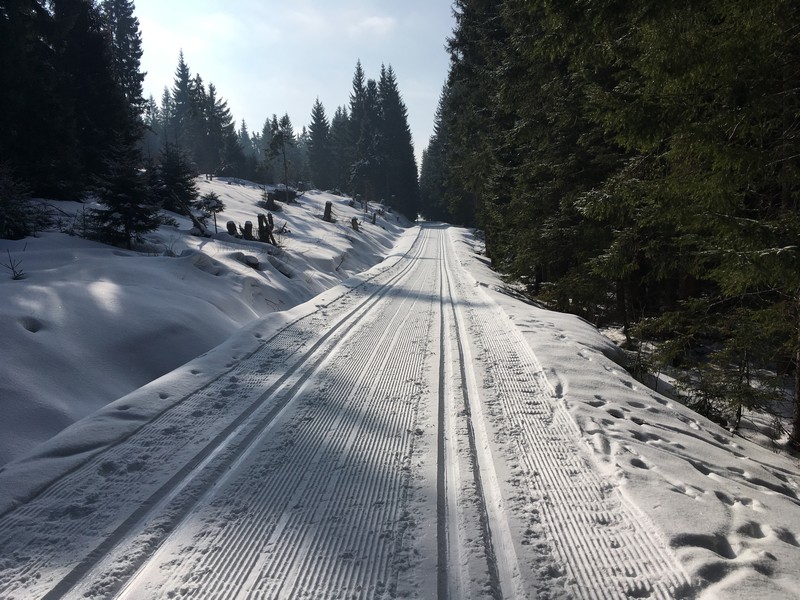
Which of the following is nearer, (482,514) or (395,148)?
(482,514)

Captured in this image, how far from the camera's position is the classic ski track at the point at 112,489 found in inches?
88.7

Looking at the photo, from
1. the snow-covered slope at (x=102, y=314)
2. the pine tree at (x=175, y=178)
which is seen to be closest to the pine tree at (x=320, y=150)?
the pine tree at (x=175, y=178)

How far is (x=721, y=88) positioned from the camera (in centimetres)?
425

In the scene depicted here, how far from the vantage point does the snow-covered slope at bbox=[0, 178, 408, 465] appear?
411cm

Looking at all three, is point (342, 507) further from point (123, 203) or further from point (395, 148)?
point (395, 148)

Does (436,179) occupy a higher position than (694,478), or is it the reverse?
(436,179)

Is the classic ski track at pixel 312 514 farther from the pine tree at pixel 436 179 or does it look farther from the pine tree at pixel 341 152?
the pine tree at pixel 341 152

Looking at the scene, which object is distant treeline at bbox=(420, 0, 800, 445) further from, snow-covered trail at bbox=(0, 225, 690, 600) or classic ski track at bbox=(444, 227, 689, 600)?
snow-covered trail at bbox=(0, 225, 690, 600)

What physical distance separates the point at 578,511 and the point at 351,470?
5.30ft

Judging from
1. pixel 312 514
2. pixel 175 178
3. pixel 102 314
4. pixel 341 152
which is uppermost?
pixel 341 152

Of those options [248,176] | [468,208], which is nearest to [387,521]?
[468,208]

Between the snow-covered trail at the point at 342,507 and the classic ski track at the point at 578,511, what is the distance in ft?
0.04

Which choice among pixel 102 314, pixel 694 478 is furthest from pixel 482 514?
pixel 102 314

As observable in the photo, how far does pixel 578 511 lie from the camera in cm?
278
